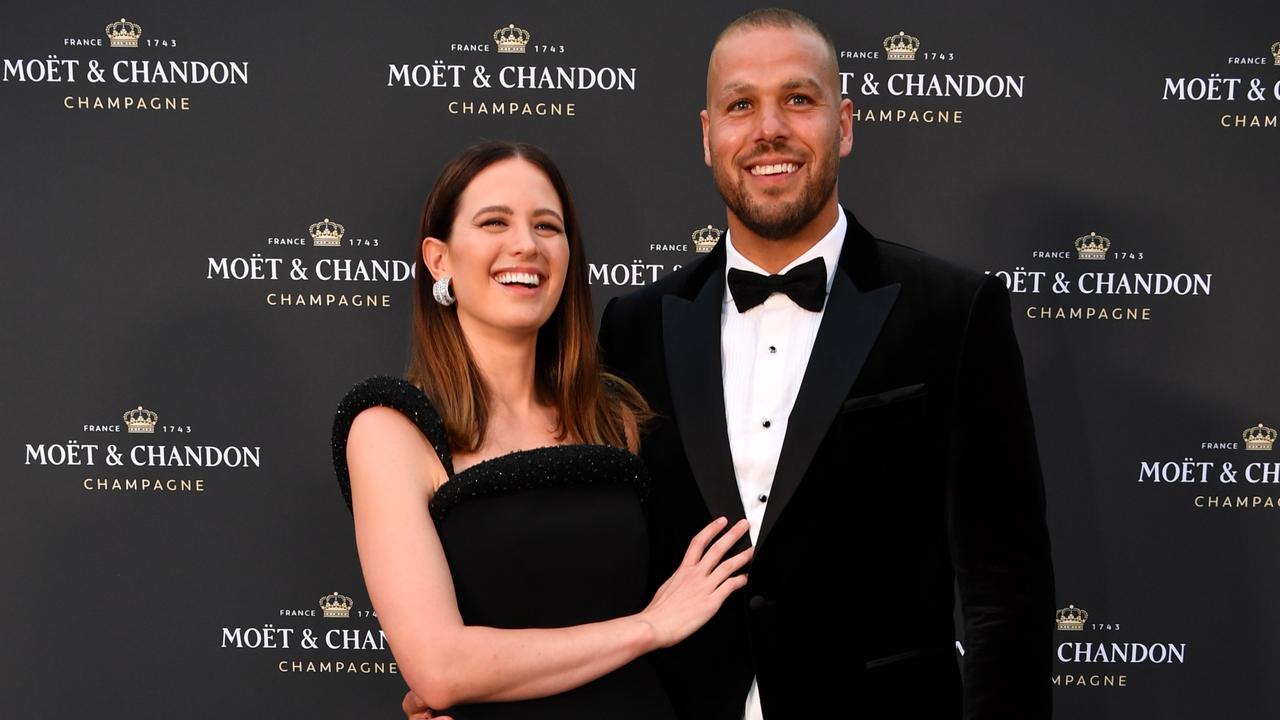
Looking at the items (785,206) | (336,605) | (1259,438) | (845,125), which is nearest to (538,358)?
(785,206)

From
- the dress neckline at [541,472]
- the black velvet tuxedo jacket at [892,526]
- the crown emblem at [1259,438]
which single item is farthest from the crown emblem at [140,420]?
the crown emblem at [1259,438]

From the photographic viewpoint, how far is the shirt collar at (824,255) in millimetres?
1956

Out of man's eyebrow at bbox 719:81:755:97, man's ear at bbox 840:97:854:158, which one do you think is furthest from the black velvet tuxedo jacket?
man's eyebrow at bbox 719:81:755:97

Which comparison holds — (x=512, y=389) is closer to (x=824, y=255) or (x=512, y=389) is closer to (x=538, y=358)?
(x=538, y=358)

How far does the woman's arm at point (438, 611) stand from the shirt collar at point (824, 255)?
1.78 feet

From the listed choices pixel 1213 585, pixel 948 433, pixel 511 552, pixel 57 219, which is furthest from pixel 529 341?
pixel 1213 585

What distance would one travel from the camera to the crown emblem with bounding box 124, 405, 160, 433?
9.40ft

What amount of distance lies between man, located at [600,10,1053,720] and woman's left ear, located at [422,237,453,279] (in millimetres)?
525

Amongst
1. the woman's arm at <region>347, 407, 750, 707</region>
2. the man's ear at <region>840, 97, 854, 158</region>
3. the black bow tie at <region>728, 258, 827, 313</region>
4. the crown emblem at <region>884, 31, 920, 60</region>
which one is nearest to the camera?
the woman's arm at <region>347, 407, 750, 707</region>

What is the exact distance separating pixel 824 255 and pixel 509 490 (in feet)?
2.52

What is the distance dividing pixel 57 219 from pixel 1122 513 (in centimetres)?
318

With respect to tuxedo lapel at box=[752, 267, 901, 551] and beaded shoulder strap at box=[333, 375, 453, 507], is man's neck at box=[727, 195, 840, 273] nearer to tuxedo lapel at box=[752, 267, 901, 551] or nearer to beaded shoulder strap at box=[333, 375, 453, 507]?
tuxedo lapel at box=[752, 267, 901, 551]

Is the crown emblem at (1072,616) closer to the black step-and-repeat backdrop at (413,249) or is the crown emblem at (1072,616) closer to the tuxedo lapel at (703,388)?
the black step-and-repeat backdrop at (413,249)

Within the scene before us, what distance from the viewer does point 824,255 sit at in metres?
1.96
